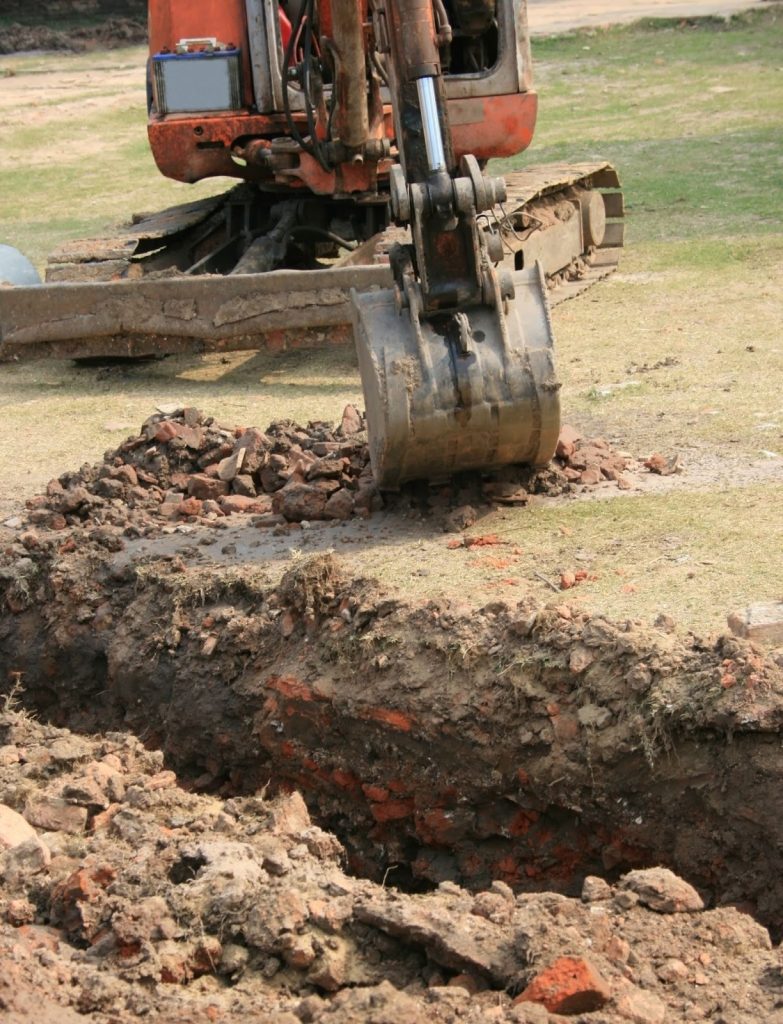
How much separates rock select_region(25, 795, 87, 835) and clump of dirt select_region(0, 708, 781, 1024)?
15cm

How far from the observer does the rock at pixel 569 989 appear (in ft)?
12.4

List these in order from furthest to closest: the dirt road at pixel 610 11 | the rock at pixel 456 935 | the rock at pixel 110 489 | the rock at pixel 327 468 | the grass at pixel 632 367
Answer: the dirt road at pixel 610 11 → the rock at pixel 110 489 → the rock at pixel 327 468 → the grass at pixel 632 367 → the rock at pixel 456 935

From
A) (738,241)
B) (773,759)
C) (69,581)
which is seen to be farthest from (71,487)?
(738,241)

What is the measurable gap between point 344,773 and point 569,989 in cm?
213

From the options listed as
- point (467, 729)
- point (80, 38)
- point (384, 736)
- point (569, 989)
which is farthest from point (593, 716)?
point (80, 38)

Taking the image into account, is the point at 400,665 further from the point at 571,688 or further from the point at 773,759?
the point at 773,759

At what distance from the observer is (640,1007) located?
3.81 metres

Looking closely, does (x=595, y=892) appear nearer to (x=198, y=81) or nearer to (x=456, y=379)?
(x=456, y=379)

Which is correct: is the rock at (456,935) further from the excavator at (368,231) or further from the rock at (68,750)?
the excavator at (368,231)

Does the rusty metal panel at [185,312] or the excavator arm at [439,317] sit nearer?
the excavator arm at [439,317]

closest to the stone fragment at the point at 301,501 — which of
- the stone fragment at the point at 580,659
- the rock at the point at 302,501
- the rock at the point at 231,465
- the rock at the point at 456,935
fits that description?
the rock at the point at 302,501

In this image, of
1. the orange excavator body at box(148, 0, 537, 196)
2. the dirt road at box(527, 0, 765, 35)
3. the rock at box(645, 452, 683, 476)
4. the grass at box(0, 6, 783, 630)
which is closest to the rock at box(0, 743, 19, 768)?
the grass at box(0, 6, 783, 630)

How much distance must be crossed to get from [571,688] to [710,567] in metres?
0.99

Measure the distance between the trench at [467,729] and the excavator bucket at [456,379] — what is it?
0.79 m
